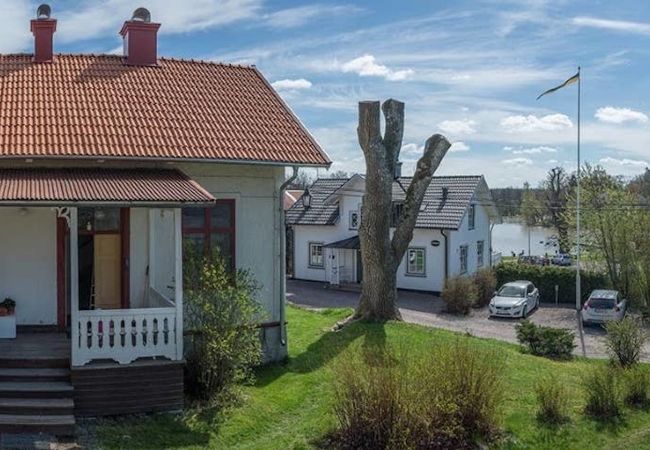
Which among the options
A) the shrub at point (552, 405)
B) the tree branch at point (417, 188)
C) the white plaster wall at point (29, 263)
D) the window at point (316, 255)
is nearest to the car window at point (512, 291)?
the window at point (316, 255)

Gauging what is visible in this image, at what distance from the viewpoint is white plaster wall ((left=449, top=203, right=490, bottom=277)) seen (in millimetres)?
33281

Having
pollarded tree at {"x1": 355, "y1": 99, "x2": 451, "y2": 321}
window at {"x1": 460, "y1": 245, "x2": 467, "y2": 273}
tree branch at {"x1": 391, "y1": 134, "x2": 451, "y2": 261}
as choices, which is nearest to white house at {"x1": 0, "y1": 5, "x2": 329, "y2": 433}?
pollarded tree at {"x1": 355, "y1": 99, "x2": 451, "y2": 321}

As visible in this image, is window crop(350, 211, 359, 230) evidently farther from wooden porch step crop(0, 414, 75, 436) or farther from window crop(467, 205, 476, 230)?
wooden porch step crop(0, 414, 75, 436)

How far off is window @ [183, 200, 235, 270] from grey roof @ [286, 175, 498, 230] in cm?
1971

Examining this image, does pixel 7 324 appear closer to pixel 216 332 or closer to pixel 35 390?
pixel 35 390

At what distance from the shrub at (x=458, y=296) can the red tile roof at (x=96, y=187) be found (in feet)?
60.6

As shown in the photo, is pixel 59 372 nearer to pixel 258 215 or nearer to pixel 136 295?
pixel 136 295

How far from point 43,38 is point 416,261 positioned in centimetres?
2244

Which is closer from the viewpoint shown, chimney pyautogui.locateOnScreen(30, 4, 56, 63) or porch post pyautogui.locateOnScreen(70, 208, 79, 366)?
porch post pyautogui.locateOnScreen(70, 208, 79, 366)

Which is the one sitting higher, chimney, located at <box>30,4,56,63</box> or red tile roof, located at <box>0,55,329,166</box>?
chimney, located at <box>30,4,56,63</box>

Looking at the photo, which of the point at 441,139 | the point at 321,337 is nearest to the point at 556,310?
the point at 441,139

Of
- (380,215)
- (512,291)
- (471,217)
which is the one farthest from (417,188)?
(471,217)

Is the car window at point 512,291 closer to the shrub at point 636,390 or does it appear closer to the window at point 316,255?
the window at point 316,255

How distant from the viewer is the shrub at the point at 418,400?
909 centimetres
